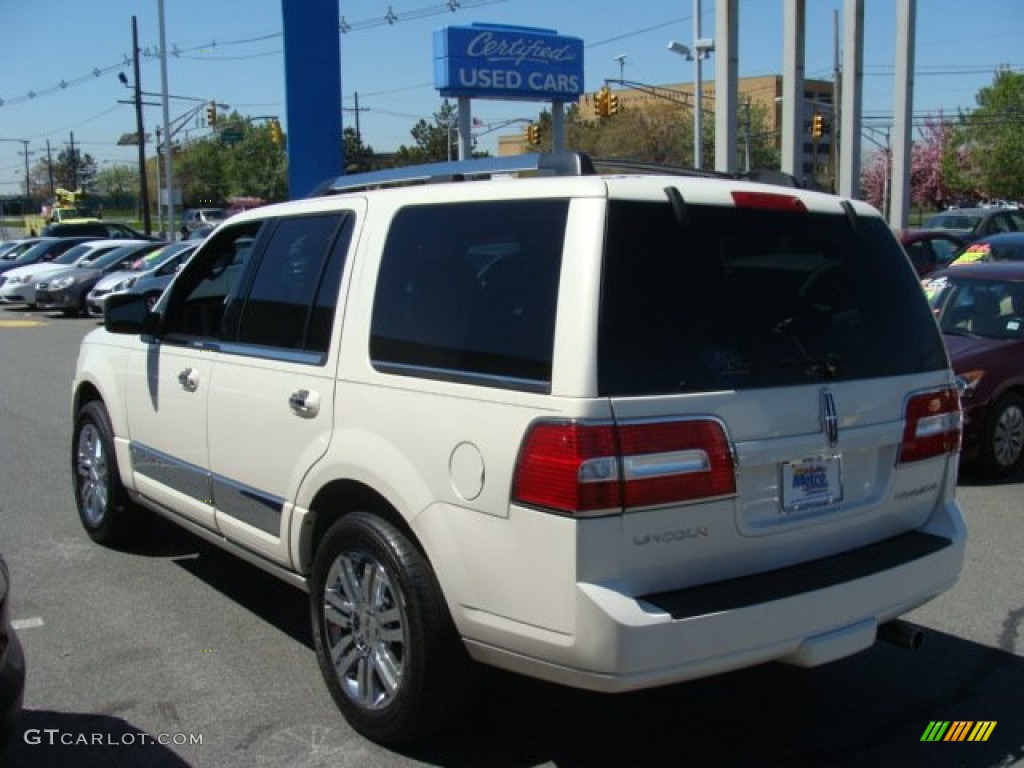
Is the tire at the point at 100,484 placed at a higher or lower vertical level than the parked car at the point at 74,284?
lower

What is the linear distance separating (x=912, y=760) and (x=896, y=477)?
959mm

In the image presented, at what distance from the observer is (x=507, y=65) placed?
28.1 meters

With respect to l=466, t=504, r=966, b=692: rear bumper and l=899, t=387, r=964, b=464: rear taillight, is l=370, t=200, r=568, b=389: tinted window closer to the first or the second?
l=466, t=504, r=966, b=692: rear bumper

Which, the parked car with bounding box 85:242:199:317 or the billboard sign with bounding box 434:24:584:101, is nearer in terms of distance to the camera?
the parked car with bounding box 85:242:199:317

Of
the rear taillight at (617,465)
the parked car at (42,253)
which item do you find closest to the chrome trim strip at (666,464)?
the rear taillight at (617,465)

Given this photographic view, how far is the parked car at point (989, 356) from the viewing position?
24.5ft

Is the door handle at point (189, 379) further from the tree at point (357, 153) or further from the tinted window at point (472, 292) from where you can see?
the tree at point (357, 153)

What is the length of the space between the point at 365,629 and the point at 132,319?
233cm

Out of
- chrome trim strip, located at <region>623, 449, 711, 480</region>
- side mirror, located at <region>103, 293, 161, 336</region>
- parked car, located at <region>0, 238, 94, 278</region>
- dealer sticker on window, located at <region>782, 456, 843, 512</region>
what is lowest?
dealer sticker on window, located at <region>782, 456, 843, 512</region>

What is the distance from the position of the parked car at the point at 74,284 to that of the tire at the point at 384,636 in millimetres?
21611

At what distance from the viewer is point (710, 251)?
125 inches

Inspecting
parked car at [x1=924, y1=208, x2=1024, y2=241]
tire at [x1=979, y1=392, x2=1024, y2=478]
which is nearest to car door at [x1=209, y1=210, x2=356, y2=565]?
tire at [x1=979, y1=392, x2=1024, y2=478]

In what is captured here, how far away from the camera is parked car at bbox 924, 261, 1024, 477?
294 inches

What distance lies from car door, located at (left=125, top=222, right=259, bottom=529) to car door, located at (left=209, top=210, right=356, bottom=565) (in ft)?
0.48
